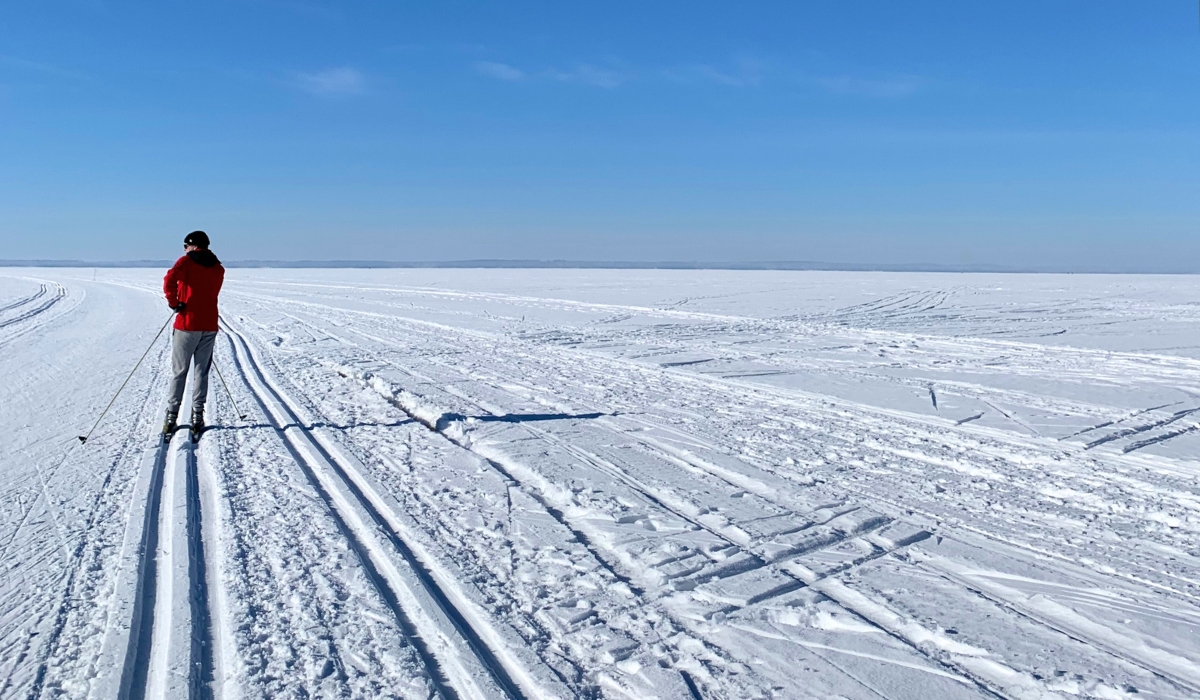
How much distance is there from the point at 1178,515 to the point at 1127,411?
3655 mm

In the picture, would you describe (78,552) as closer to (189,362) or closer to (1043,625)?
(189,362)

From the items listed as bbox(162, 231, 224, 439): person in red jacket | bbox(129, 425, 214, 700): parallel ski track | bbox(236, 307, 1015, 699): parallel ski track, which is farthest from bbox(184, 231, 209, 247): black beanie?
bbox(236, 307, 1015, 699): parallel ski track

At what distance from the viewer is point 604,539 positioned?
4.14 m

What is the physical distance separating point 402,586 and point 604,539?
1.11 metres

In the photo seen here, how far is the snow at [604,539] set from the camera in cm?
286

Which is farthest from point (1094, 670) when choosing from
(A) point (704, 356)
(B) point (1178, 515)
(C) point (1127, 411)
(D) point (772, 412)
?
(A) point (704, 356)

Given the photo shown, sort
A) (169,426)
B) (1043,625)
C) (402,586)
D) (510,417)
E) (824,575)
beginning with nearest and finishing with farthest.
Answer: (1043,625) → (402,586) → (824,575) → (169,426) → (510,417)

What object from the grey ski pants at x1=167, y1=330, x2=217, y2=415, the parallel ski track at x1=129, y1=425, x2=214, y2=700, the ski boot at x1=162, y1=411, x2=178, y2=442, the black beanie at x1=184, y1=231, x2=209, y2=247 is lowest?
the parallel ski track at x1=129, y1=425, x2=214, y2=700

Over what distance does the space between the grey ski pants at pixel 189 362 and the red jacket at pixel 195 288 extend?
0.08 m

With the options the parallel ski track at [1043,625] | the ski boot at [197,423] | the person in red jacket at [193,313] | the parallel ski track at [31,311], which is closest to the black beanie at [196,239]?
the person in red jacket at [193,313]

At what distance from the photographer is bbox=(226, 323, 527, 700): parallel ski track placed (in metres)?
2.76

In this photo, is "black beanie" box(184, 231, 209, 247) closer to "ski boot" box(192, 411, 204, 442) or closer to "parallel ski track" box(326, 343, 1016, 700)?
"ski boot" box(192, 411, 204, 442)

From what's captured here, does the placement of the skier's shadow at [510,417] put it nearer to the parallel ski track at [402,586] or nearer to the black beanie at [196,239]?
the parallel ski track at [402,586]

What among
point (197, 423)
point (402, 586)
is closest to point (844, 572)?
point (402, 586)
